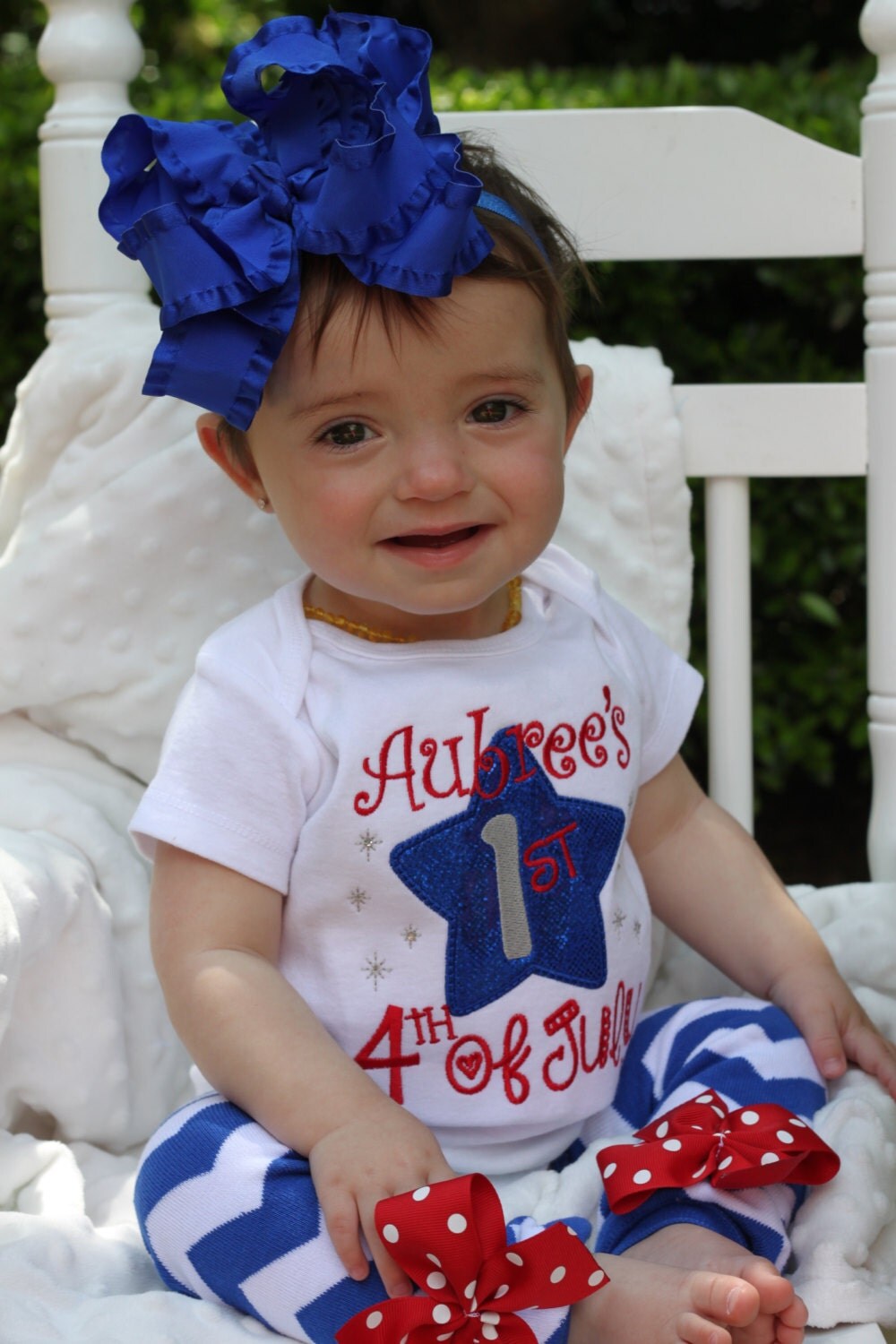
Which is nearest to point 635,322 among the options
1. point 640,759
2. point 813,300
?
point 813,300

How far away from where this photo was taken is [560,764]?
1.15m

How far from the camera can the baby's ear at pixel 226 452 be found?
1133mm

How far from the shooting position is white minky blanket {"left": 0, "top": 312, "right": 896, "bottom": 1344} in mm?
1075

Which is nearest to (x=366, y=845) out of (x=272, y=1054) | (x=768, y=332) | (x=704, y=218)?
(x=272, y=1054)

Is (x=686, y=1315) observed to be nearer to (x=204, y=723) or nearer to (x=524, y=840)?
(x=524, y=840)

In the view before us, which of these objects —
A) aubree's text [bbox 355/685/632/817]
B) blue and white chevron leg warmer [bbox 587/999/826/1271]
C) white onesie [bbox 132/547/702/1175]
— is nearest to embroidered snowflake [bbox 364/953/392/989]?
white onesie [bbox 132/547/702/1175]

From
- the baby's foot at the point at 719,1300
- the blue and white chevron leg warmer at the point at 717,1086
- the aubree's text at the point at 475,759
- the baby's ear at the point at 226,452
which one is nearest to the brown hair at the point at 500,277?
the baby's ear at the point at 226,452

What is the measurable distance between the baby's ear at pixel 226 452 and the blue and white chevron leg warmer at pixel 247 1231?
44 centimetres

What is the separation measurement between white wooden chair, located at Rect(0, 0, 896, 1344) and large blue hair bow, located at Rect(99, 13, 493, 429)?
38 cm

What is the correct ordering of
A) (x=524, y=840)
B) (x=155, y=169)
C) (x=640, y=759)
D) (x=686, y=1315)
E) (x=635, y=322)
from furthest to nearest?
(x=635, y=322)
(x=640, y=759)
(x=524, y=840)
(x=155, y=169)
(x=686, y=1315)

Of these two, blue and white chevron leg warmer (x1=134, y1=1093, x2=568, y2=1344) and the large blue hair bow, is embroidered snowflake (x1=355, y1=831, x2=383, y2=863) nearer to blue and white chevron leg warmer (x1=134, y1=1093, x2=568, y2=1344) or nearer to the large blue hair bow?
blue and white chevron leg warmer (x1=134, y1=1093, x2=568, y2=1344)

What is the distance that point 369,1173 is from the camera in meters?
0.93

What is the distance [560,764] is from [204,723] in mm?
260

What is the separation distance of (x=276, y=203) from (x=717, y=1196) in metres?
0.68
